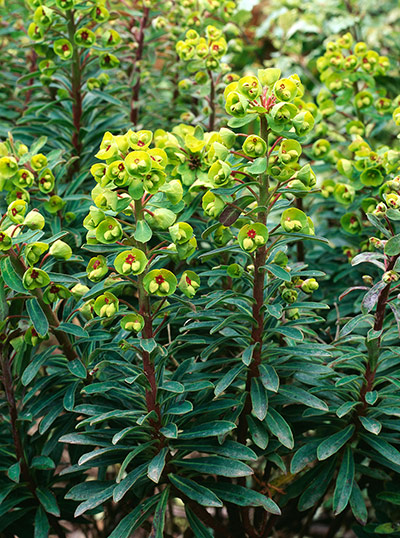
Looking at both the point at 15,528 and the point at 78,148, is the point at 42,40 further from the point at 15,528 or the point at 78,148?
the point at 15,528

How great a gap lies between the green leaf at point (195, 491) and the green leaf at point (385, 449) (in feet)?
1.59

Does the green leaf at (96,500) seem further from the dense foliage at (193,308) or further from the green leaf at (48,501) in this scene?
the green leaf at (48,501)

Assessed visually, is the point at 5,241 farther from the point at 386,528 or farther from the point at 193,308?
the point at 386,528

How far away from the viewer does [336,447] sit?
161cm

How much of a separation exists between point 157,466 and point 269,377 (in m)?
0.37

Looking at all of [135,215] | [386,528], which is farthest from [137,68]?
[386,528]

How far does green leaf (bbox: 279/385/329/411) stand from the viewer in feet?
5.01

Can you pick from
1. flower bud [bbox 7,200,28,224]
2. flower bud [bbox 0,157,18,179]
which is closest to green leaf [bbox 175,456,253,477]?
flower bud [bbox 7,200,28,224]

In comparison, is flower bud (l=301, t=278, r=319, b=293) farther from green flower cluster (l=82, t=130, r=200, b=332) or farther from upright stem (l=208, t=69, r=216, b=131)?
upright stem (l=208, t=69, r=216, b=131)

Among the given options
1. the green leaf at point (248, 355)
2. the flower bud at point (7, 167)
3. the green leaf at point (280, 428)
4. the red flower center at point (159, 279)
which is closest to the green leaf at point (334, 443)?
the green leaf at point (280, 428)

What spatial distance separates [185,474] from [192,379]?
321mm

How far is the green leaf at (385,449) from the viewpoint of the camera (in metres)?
1.55

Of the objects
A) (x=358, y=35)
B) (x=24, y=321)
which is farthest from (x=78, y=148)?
(x=358, y=35)

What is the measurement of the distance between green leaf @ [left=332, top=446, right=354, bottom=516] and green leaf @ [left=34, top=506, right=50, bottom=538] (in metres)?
0.83
